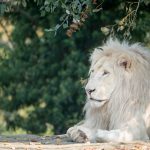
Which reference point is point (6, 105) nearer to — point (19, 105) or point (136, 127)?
point (19, 105)

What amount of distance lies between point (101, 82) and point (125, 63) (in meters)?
0.35

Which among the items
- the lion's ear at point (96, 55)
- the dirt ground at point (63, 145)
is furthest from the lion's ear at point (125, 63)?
the dirt ground at point (63, 145)

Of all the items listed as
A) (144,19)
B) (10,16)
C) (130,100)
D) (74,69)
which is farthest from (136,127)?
(74,69)

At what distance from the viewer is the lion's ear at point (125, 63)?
1008 cm

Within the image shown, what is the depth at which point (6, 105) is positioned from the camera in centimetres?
2202

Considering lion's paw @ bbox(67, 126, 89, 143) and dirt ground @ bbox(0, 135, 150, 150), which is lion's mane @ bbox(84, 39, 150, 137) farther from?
dirt ground @ bbox(0, 135, 150, 150)

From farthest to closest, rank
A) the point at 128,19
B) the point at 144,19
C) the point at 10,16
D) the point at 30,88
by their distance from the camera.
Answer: the point at 30,88
the point at 10,16
the point at 144,19
the point at 128,19

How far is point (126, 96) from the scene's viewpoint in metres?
10.0

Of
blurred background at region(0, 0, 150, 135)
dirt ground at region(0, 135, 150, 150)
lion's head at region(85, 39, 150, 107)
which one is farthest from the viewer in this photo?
blurred background at region(0, 0, 150, 135)

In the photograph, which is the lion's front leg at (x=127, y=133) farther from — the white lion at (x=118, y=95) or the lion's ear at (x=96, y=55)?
the lion's ear at (x=96, y=55)

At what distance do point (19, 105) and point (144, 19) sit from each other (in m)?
7.73

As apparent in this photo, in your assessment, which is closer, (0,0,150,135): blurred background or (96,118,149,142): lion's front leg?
(96,118,149,142): lion's front leg

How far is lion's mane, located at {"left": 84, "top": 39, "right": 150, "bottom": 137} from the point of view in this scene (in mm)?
9984

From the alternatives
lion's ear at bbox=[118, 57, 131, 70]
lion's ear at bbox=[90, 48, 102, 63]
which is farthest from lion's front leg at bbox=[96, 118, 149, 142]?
lion's ear at bbox=[90, 48, 102, 63]
